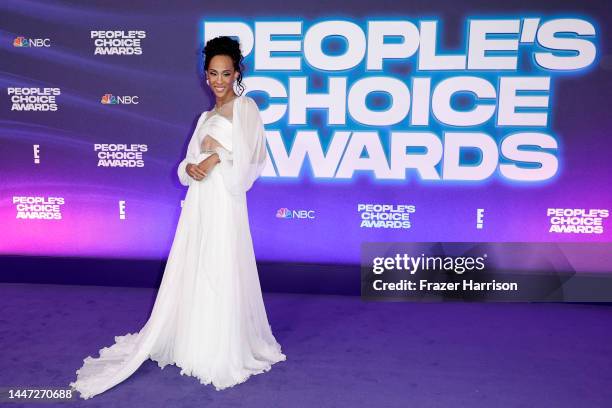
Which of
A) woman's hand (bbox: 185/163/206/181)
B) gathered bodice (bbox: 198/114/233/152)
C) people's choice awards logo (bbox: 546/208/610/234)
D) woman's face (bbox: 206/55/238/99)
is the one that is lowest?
people's choice awards logo (bbox: 546/208/610/234)

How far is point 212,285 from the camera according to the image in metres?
3.20

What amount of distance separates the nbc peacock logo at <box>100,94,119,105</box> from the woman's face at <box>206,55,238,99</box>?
1868 mm

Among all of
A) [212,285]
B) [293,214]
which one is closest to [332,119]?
[293,214]

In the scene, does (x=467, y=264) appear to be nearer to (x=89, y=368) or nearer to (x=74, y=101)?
(x=89, y=368)

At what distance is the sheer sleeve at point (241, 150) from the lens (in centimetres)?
311

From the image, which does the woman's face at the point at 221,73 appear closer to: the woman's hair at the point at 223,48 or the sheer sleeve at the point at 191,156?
the woman's hair at the point at 223,48

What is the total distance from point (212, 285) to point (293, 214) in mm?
1611

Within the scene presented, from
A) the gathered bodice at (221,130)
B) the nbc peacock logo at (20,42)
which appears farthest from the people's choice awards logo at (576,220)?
the nbc peacock logo at (20,42)

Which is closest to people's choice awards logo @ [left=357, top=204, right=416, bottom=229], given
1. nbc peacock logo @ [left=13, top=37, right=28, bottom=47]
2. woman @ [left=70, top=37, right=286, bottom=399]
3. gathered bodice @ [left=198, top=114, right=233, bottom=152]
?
woman @ [left=70, top=37, right=286, bottom=399]

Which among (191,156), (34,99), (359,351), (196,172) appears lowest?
(359,351)

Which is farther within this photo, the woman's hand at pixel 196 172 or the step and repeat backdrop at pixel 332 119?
the step and repeat backdrop at pixel 332 119

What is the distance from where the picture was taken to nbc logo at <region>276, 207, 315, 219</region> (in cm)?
470

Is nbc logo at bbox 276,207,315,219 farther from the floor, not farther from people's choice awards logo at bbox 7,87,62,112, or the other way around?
people's choice awards logo at bbox 7,87,62,112

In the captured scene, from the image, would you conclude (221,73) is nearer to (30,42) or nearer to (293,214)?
(293,214)
